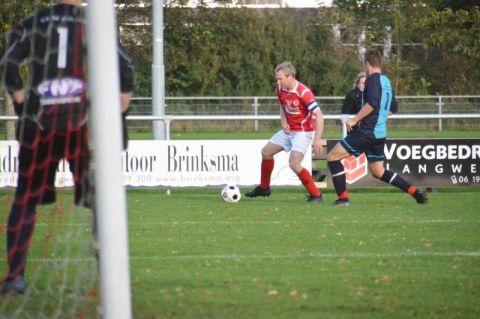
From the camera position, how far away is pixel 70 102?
7598 millimetres

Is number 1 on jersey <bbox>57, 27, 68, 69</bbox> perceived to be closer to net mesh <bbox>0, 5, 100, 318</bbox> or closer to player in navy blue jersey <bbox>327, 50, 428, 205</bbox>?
net mesh <bbox>0, 5, 100, 318</bbox>

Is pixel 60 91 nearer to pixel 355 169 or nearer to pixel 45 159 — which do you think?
pixel 45 159

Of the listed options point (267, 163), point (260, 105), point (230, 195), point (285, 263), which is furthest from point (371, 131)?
point (260, 105)

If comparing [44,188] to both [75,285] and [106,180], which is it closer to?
[75,285]

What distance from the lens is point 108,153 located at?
587 centimetres

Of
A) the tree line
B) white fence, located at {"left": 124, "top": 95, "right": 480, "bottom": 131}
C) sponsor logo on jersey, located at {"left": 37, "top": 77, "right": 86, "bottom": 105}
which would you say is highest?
the tree line

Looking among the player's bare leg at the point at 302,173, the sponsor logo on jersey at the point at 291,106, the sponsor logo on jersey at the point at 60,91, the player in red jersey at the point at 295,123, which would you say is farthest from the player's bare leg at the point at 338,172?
the sponsor logo on jersey at the point at 60,91

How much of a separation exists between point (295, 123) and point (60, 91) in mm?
7919

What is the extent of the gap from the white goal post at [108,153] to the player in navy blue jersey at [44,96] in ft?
5.70

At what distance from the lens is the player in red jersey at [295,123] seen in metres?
15.2

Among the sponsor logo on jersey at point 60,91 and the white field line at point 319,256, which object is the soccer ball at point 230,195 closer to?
the white field line at point 319,256

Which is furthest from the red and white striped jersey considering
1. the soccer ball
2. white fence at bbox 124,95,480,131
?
white fence at bbox 124,95,480,131

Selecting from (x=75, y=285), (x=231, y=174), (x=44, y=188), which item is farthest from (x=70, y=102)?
(x=231, y=174)

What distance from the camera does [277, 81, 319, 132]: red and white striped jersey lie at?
49.8ft
